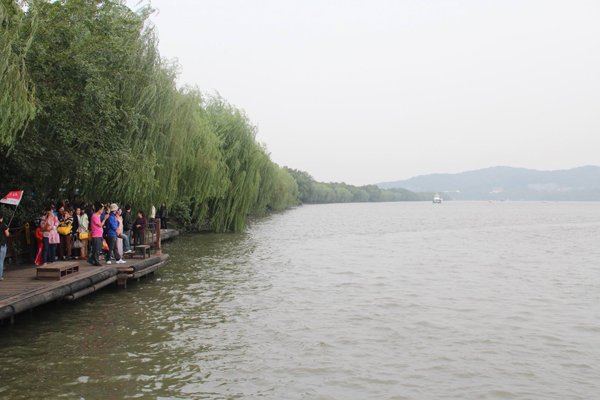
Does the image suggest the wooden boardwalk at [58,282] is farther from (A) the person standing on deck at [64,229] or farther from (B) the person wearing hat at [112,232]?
(A) the person standing on deck at [64,229]

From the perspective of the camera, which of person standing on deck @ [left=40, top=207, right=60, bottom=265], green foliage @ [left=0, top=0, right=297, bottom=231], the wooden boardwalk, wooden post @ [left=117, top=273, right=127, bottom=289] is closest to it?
the wooden boardwalk

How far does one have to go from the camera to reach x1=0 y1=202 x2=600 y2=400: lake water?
8359 millimetres

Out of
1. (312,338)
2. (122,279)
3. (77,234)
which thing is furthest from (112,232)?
(312,338)

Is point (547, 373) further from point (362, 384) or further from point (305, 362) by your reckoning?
point (305, 362)

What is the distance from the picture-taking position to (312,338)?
11062 millimetres

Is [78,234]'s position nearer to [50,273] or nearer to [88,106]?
[50,273]

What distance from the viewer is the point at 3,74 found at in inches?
A: 447

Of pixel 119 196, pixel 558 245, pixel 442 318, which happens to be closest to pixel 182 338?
pixel 442 318

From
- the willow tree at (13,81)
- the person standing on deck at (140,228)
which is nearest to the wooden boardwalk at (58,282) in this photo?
the person standing on deck at (140,228)

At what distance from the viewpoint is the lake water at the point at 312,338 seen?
836cm

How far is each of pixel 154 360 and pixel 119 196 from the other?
1175 cm

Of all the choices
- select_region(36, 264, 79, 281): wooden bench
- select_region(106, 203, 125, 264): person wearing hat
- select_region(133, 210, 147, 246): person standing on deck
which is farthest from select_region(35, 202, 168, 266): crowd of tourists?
select_region(133, 210, 147, 246): person standing on deck

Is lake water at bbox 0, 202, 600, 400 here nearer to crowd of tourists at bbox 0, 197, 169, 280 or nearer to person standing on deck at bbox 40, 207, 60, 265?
crowd of tourists at bbox 0, 197, 169, 280

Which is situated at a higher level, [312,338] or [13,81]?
[13,81]
